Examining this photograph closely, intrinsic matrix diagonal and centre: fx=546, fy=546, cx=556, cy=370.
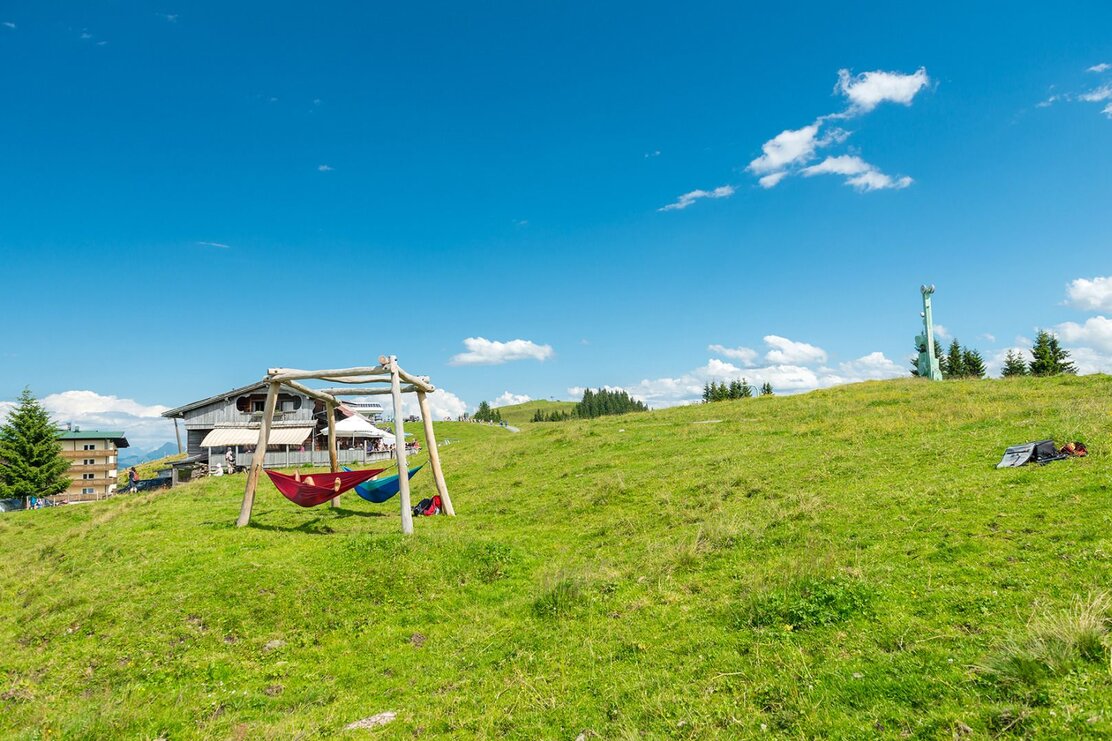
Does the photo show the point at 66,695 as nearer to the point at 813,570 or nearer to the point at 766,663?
the point at 766,663

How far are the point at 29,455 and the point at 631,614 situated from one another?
155 ft

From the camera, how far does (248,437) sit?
3544 centimetres

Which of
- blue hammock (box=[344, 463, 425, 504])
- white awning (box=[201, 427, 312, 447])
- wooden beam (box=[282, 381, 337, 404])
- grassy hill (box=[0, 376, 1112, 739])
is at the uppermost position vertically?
wooden beam (box=[282, 381, 337, 404])

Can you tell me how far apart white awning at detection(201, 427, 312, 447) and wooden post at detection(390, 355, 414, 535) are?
24.0 meters

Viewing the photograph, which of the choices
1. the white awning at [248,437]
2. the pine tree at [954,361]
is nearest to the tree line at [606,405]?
the pine tree at [954,361]

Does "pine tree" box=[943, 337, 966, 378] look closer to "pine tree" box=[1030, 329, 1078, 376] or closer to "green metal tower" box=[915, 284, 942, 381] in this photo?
"pine tree" box=[1030, 329, 1078, 376]

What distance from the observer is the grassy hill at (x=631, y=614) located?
16.4ft

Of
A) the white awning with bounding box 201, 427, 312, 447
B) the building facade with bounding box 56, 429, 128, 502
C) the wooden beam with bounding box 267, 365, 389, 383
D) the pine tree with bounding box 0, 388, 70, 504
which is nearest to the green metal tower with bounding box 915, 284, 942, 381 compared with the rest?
the wooden beam with bounding box 267, 365, 389, 383

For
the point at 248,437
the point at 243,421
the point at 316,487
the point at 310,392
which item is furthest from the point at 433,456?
the point at 243,421

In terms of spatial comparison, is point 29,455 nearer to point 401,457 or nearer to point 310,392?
point 310,392

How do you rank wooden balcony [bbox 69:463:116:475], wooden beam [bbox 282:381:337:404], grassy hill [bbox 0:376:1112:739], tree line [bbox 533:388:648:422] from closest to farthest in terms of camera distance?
1. grassy hill [bbox 0:376:1112:739]
2. wooden beam [bbox 282:381:337:404]
3. wooden balcony [bbox 69:463:116:475]
4. tree line [bbox 533:388:648:422]

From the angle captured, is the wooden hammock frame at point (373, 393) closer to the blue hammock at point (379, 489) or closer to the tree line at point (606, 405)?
the blue hammock at point (379, 489)

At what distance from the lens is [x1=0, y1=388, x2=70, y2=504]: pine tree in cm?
3650

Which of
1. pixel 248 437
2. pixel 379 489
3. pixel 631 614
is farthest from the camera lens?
pixel 248 437
